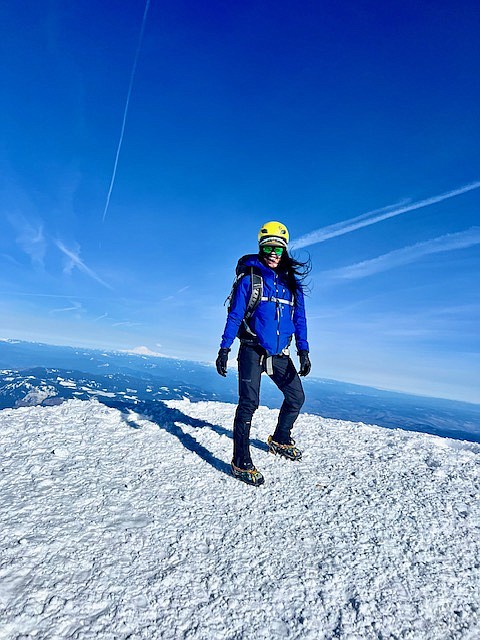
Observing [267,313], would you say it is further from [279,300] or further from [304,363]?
[304,363]

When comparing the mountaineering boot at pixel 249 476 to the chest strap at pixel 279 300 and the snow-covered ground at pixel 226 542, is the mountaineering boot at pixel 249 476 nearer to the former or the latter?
the snow-covered ground at pixel 226 542

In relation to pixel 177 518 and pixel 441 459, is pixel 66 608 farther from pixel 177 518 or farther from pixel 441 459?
pixel 441 459

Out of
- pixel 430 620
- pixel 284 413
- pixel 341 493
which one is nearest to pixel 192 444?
pixel 284 413

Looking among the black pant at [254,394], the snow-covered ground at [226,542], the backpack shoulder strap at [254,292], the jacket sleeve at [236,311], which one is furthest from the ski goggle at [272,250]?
the snow-covered ground at [226,542]

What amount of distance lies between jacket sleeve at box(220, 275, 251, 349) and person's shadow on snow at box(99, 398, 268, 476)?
8.12ft

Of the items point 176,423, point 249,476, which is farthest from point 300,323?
point 176,423

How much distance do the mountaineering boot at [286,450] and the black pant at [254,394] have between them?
0.30 feet

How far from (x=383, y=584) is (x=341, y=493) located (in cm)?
202

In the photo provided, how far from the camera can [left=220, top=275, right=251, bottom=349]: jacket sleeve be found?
19.2 ft

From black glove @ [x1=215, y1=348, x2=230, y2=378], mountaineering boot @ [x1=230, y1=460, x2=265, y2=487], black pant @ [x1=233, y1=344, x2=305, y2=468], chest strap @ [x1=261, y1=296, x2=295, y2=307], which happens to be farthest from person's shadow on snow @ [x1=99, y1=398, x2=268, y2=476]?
chest strap @ [x1=261, y1=296, x2=295, y2=307]

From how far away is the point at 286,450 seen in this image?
22.0 ft

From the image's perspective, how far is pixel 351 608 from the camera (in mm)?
2938

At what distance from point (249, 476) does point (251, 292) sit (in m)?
3.30

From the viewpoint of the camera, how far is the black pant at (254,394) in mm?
5625
